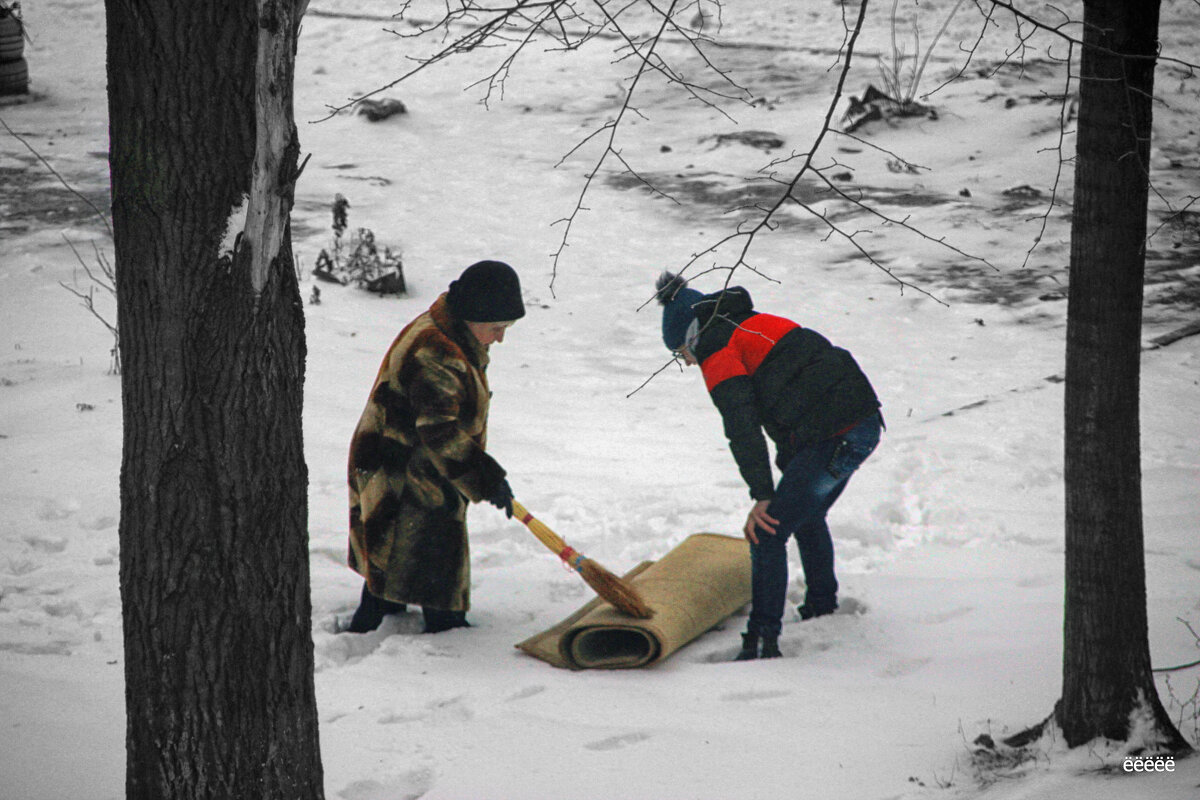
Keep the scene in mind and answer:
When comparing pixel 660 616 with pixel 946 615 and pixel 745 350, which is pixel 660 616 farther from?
pixel 946 615

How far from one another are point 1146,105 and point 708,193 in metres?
9.53

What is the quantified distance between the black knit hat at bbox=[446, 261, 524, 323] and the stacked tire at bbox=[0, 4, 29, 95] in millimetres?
14171

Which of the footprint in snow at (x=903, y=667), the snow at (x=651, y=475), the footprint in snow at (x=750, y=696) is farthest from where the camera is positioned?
the footprint in snow at (x=903, y=667)

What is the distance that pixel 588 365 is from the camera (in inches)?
337

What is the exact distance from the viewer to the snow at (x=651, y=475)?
3.40 meters

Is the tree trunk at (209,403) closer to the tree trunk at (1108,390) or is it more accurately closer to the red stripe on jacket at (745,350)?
the red stripe on jacket at (745,350)

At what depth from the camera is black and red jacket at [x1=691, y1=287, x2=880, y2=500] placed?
409 cm

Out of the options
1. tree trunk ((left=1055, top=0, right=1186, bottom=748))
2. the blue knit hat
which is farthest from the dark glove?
tree trunk ((left=1055, top=0, right=1186, bottom=748))

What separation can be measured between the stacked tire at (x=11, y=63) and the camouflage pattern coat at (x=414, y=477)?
46.3 ft

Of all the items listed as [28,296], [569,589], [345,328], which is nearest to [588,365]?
[345,328]

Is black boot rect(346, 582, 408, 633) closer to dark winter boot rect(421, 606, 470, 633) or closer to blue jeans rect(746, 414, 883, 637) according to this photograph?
dark winter boot rect(421, 606, 470, 633)

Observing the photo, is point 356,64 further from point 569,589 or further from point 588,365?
point 569,589

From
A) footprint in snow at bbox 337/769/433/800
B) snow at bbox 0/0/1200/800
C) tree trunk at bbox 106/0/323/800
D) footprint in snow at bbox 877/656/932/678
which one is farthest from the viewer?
footprint in snow at bbox 877/656/932/678

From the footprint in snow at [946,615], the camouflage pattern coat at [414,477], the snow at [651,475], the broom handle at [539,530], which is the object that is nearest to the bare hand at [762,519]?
the snow at [651,475]
